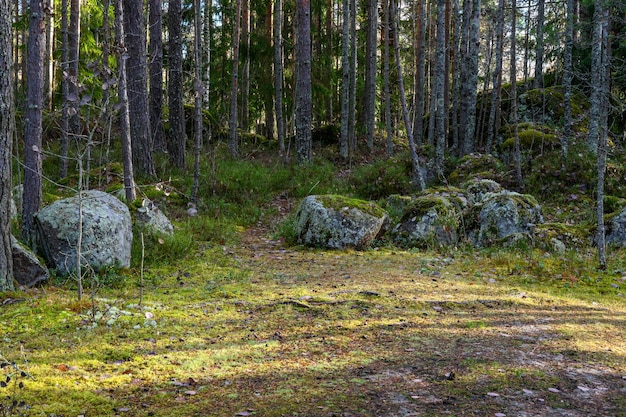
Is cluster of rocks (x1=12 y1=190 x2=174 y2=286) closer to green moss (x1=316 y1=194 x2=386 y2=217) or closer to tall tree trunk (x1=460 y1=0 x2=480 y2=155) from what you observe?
green moss (x1=316 y1=194 x2=386 y2=217)

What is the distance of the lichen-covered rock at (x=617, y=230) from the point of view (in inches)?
372

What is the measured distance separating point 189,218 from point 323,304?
5.60 meters

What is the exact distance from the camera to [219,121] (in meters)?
21.1

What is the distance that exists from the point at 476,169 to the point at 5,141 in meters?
13.8

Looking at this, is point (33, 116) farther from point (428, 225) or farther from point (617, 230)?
point (617, 230)

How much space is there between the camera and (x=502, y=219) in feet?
32.8

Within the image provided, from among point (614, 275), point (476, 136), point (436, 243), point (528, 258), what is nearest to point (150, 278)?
point (436, 243)

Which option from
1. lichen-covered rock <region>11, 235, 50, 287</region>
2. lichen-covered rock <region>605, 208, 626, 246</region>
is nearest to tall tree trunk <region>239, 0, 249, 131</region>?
lichen-covered rock <region>605, 208, 626, 246</region>

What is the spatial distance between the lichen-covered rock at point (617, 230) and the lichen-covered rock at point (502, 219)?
1.29 metres

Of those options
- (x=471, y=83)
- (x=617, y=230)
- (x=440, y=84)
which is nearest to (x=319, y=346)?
(x=617, y=230)

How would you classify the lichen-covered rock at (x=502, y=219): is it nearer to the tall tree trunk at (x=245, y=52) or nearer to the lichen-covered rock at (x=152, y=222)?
the lichen-covered rock at (x=152, y=222)

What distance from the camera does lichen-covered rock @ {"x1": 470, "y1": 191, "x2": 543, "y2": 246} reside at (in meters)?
9.92

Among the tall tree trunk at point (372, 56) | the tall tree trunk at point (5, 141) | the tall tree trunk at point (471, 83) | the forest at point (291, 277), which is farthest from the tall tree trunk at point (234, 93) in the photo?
the tall tree trunk at point (5, 141)

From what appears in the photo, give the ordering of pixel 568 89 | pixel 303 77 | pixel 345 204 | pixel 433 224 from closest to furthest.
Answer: pixel 345 204, pixel 433 224, pixel 568 89, pixel 303 77
